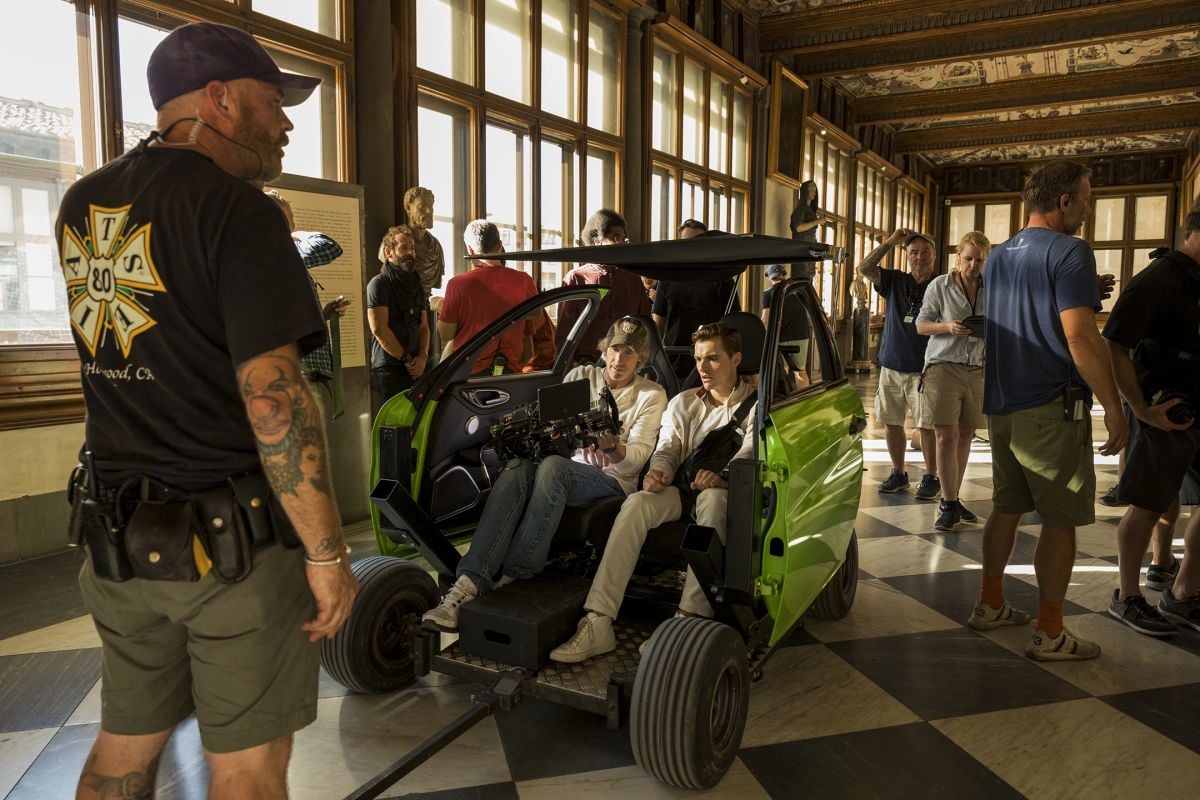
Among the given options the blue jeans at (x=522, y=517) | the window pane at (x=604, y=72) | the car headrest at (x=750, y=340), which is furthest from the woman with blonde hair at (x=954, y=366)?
the window pane at (x=604, y=72)

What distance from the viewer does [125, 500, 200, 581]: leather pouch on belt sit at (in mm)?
1239

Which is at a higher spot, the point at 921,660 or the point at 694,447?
the point at 694,447

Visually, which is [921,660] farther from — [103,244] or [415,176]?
[415,176]

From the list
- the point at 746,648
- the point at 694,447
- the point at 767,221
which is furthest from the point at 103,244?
the point at 767,221

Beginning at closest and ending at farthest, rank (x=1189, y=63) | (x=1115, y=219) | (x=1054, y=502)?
1. (x=1054, y=502)
2. (x=1189, y=63)
3. (x=1115, y=219)

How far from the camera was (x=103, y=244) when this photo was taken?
1.27 metres

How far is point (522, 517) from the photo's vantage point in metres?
2.65

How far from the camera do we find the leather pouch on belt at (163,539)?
1239 mm

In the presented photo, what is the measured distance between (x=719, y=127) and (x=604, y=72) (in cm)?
278

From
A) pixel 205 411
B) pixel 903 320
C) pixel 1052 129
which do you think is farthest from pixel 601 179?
pixel 1052 129

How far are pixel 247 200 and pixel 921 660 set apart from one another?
2.54 m

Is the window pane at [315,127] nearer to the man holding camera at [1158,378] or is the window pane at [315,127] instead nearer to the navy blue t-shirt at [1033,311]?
the navy blue t-shirt at [1033,311]

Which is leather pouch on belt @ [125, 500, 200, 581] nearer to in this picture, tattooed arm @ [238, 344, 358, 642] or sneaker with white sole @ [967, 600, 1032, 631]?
tattooed arm @ [238, 344, 358, 642]

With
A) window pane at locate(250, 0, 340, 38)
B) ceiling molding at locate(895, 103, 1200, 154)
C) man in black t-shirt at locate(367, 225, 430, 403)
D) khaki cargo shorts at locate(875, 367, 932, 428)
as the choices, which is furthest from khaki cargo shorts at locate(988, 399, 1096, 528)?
ceiling molding at locate(895, 103, 1200, 154)
